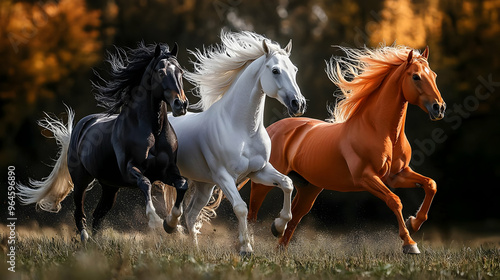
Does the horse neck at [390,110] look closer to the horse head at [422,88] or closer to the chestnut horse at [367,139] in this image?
the chestnut horse at [367,139]

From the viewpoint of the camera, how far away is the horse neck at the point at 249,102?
6934 millimetres

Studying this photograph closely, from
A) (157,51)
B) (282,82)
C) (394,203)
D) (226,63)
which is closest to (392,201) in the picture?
(394,203)

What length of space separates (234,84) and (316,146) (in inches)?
52.5

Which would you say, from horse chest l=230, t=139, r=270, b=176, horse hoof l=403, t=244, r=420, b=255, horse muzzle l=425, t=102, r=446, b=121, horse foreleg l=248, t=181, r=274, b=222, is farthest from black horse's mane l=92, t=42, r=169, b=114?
horse hoof l=403, t=244, r=420, b=255

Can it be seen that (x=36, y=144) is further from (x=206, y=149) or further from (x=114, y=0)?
(x=206, y=149)

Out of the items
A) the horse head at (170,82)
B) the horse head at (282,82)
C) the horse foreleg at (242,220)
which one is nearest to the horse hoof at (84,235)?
the horse foreleg at (242,220)

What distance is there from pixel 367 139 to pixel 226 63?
169 cm

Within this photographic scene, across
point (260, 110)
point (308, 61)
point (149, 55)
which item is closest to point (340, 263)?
point (260, 110)

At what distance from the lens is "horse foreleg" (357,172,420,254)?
6.83 metres

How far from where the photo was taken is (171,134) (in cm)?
679

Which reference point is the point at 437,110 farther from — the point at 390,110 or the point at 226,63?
the point at 226,63

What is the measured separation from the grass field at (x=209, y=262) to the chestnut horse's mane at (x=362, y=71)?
165cm

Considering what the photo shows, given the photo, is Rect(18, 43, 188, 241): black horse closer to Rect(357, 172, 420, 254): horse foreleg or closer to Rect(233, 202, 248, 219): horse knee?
Rect(233, 202, 248, 219): horse knee

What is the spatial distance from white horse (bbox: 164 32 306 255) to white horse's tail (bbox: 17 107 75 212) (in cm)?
166
